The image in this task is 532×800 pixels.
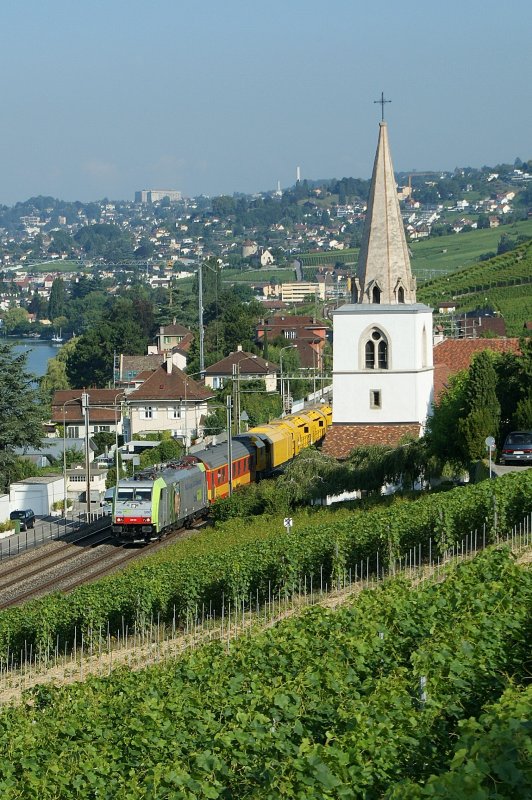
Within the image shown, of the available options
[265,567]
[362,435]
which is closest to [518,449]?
[265,567]

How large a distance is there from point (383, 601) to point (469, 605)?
105 inches

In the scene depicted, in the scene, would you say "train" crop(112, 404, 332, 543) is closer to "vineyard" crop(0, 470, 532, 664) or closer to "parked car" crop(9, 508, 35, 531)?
"parked car" crop(9, 508, 35, 531)

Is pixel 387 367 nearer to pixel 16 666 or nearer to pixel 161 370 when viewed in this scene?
pixel 16 666

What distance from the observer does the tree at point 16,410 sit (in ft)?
216

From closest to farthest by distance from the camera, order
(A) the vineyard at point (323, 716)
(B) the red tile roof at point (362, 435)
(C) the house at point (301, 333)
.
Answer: (A) the vineyard at point (323, 716) → (B) the red tile roof at point (362, 435) → (C) the house at point (301, 333)

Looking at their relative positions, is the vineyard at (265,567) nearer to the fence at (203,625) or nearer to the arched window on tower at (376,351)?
the fence at (203,625)

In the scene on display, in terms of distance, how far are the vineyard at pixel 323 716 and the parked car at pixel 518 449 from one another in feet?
64.3

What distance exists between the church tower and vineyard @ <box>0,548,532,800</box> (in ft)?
111

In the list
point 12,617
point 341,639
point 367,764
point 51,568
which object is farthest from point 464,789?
point 51,568

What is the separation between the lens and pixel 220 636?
29953mm

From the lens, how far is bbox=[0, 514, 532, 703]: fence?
29.8m

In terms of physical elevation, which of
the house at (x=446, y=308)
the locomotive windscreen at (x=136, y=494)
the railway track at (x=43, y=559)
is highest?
the house at (x=446, y=308)

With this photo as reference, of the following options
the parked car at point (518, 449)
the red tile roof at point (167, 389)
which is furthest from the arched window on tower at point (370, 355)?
the red tile roof at point (167, 389)

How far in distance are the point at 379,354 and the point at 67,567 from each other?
1774 centimetres
